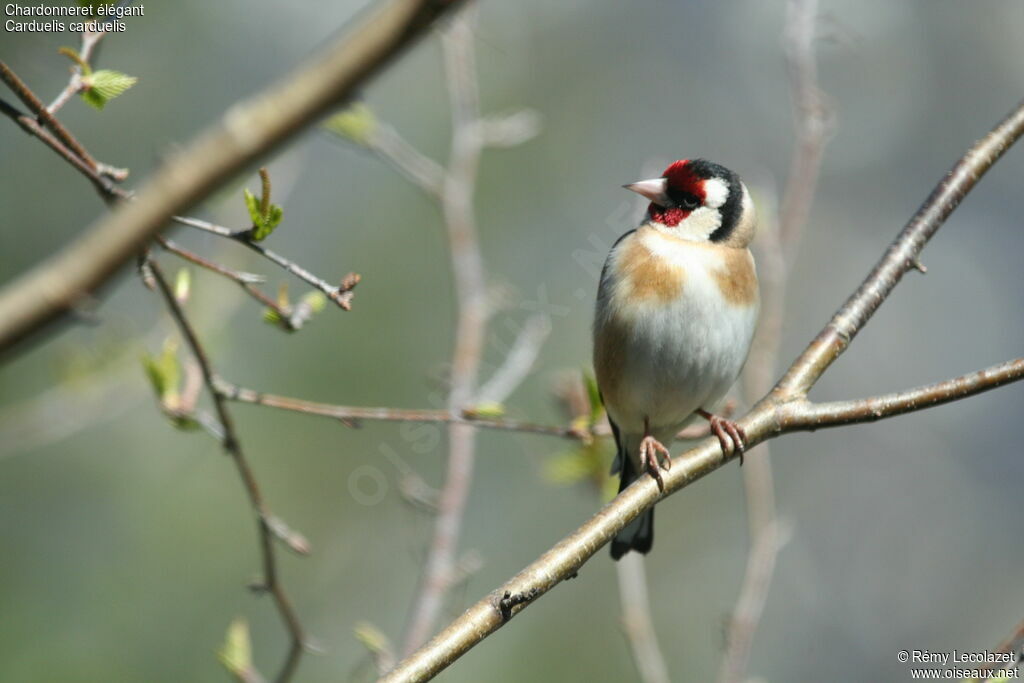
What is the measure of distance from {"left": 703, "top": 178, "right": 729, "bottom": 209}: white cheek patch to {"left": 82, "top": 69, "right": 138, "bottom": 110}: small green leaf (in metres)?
2.43

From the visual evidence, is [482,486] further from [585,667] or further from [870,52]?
[870,52]

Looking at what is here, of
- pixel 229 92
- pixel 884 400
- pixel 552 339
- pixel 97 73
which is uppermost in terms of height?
pixel 229 92

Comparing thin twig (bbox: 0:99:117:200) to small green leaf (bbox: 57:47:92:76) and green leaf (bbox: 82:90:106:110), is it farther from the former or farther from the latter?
green leaf (bbox: 82:90:106:110)

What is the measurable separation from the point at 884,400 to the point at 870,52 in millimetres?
9857

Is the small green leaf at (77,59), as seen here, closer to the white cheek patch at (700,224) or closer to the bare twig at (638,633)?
the bare twig at (638,633)

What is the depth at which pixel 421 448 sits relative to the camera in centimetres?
375

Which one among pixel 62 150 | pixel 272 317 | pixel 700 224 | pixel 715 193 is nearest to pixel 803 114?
pixel 715 193

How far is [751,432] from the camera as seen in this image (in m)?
2.74

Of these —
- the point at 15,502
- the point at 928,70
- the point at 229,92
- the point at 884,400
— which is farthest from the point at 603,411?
the point at 928,70

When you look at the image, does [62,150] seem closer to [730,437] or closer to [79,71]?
[79,71]

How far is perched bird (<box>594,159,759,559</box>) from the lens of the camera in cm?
384

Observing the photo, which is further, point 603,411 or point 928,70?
point 928,70

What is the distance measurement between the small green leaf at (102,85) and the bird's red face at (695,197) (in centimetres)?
223

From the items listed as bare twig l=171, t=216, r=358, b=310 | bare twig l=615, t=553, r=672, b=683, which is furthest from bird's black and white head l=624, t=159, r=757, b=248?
bare twig l=171, t=216, r=358, b=310
